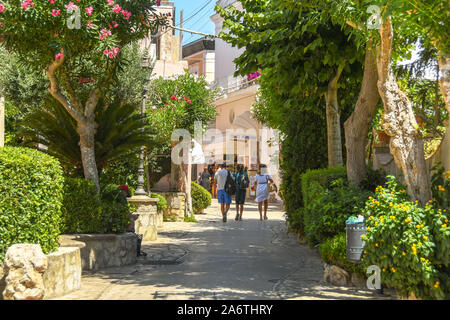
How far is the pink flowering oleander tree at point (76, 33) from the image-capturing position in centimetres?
786

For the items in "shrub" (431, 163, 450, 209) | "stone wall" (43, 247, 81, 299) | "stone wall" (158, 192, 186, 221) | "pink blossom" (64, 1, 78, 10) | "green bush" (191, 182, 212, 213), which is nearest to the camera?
"shrub" (431, 163, 450, 209)

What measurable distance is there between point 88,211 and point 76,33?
274cm

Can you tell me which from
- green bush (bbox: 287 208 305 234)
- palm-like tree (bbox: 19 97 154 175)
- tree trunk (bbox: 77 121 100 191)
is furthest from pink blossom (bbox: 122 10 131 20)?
green bush (bbox: 287 208 305 234)

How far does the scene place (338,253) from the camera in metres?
7.55

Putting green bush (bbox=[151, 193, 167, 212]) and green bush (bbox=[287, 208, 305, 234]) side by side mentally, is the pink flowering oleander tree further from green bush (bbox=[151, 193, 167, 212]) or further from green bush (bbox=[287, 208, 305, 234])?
green bush (bbox=[151, 193, 167, 212])

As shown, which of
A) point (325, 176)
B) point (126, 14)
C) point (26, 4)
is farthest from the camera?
point (325, 176)

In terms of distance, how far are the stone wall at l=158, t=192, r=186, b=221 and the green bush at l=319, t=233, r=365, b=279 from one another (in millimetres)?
10537

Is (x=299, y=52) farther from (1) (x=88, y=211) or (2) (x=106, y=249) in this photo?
(2) (x=106, y=249)

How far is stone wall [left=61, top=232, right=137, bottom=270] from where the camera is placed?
28.0ft

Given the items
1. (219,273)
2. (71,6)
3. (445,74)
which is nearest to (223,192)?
(219,273)

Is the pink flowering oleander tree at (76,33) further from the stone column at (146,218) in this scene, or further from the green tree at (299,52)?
the stone column at (146,218)

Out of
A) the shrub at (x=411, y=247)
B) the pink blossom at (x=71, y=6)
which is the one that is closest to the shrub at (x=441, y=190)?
the shrub at (x=411, y=247)

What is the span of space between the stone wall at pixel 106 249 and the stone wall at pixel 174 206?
27.7 ft
